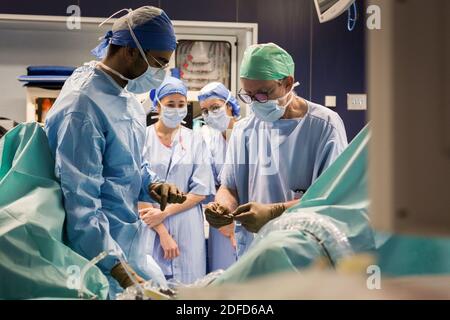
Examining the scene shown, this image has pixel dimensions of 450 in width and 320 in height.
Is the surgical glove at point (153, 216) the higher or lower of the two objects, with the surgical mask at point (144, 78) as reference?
lower

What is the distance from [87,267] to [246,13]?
155 centimetres

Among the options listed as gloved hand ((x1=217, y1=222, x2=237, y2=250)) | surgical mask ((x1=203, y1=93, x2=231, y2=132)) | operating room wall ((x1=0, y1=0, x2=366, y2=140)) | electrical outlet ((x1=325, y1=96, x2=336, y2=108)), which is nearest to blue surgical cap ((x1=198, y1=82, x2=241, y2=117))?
surgical mask ((x1=203, y1=93, x2=231, y2=132))

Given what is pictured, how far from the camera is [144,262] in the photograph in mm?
2121

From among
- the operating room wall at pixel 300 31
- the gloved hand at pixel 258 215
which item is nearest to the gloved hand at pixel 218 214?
the gloved hand at pixel 258 215

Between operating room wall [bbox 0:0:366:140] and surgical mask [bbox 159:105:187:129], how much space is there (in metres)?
0.38

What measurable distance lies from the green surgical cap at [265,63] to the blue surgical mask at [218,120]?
356mm

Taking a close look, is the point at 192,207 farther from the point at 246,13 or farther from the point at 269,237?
the point at 269,237

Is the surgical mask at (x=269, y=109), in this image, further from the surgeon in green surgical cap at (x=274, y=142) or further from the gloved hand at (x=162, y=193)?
the gloved hand at (x=162, y=193)

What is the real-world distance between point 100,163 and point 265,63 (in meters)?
0.84

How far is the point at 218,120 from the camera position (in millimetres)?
2852

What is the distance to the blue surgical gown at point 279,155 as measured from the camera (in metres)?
2.40

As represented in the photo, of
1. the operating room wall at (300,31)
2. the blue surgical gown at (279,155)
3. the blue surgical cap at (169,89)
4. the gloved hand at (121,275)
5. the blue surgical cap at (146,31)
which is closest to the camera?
the gloved hand at (121,275)

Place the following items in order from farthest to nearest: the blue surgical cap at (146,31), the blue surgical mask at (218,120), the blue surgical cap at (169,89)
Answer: the blue surgical mask at (218,120)
the blue surgical cap at (169,89)
the blue surgical cap at (146,31)
